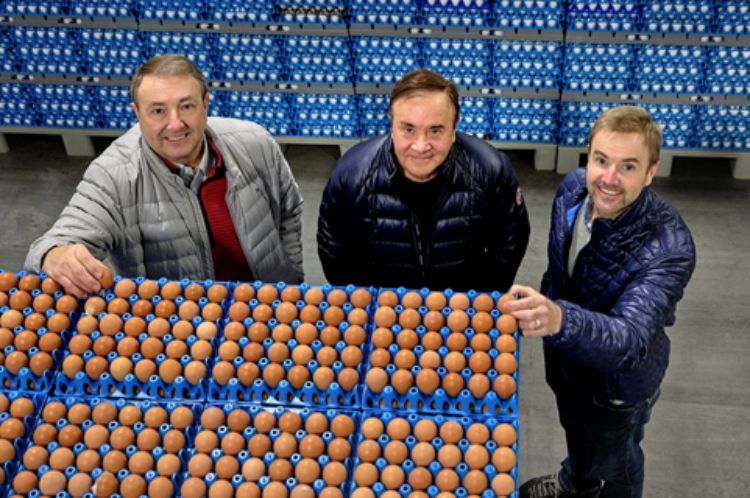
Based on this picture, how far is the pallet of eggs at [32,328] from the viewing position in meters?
3.12

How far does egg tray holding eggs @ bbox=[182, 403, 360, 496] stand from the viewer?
2.81 meters

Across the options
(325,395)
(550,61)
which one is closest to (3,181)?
(550,61)

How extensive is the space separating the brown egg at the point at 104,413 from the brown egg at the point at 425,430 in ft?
3.64

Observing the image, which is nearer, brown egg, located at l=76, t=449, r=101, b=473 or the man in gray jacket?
brown egg, located at l=76, t=449, r=101, b=473

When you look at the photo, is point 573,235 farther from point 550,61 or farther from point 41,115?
point 41,115

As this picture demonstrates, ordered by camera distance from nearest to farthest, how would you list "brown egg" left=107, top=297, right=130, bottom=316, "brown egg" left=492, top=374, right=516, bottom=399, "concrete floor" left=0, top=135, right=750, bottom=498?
"brown egg" left=492, top=374, right=516, bottom=399 < "brown egg" left=107, top=297, right=130, bottom=316 < "concrete floor" left=0, top=135, right=750, bottom=498

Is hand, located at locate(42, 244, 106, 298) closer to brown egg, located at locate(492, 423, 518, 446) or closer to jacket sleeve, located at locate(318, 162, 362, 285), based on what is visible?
jacket sleeve, located at locate(318, 162, 362, 285)

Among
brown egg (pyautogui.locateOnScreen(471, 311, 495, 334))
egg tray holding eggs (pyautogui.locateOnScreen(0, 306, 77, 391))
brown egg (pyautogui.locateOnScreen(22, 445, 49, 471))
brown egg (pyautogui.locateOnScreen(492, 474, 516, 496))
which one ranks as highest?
brown egg (pyautogui.locateOnScreen(471, 311, 495, 334))

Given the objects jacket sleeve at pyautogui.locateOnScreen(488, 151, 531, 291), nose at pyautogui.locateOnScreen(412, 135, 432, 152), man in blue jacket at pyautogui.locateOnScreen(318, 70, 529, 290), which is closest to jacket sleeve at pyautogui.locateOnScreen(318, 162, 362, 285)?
man in blue jacket at pyautogui.locateOnScreen(318, 70, 529, 290)

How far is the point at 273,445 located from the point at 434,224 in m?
1.46

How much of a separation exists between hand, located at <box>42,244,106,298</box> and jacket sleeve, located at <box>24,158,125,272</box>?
0.17m

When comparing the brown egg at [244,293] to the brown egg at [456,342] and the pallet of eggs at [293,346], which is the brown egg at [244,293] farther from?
the brown egg at [456,342]

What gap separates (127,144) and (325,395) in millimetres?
1680

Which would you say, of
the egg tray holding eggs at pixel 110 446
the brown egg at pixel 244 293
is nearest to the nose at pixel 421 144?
the brown egg at pixel 244 293
